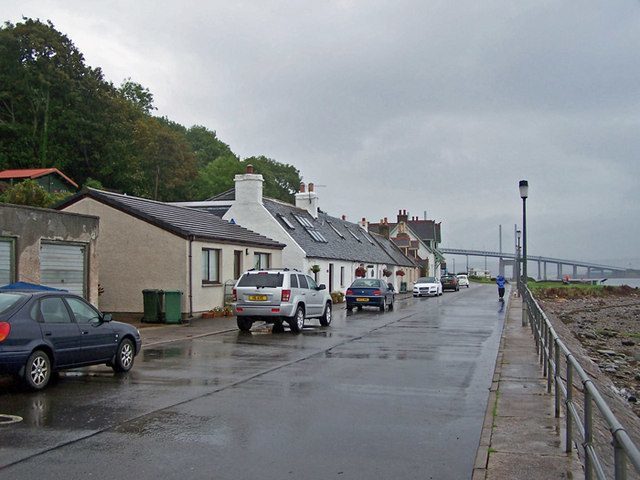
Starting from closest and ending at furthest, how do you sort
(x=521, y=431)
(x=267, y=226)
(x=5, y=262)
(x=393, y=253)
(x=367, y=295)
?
(x=521, y=431) → (x=5, y=262) → (x=367, y=295) → (x=267, y=226) → (x=393, y=253)

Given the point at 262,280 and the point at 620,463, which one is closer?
the point at 620,463

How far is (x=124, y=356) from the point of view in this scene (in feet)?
40.7

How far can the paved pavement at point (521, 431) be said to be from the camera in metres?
6.46

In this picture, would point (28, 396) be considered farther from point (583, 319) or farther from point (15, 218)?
point (583, 319)

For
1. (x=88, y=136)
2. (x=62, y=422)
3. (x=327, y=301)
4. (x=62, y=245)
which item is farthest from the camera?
(x=88, y=136)

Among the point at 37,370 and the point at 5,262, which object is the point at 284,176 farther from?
the point at 37,370

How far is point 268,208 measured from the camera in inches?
1510

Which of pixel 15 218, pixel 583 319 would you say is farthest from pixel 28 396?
pixel 583 319

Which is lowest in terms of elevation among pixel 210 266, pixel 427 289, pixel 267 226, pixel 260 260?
pixel 427 289

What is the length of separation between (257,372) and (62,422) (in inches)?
188

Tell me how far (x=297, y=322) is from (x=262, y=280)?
1711 mm

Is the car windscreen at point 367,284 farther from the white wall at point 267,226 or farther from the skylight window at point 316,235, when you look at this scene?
the skylight window at point 316,235

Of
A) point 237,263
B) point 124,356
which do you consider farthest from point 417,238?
point 124,356

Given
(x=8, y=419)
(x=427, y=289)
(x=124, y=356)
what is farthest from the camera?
(x=427, y=289)
